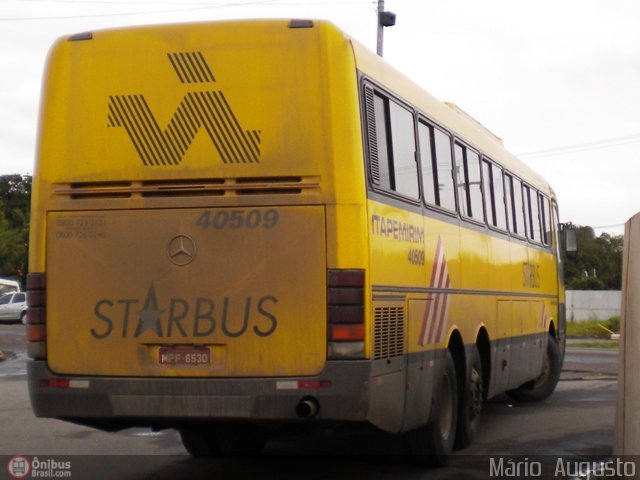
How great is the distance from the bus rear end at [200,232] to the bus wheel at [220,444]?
7.27ft

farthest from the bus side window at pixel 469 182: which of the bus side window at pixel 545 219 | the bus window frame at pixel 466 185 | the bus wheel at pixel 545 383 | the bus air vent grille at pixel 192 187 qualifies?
the bus wheel at pixel 545 383

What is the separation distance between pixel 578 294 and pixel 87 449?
45.6 m

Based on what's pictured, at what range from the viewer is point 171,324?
889 cm

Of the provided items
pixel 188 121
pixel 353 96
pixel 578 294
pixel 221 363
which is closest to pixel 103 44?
pixel 188 121

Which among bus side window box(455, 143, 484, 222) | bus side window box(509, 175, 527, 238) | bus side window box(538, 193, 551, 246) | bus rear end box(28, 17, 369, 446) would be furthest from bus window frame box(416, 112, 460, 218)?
bus side window box(538, 193, 551, 246)

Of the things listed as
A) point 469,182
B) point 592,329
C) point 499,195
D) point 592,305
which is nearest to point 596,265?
point 592,305

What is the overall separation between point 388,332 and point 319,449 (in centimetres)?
344

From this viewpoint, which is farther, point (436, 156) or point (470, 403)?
point (470, 403)

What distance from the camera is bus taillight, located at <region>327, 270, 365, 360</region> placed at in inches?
340

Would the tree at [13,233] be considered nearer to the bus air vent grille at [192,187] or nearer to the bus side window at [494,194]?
the bus side window at [494,194]

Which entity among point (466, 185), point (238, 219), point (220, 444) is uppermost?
point (466, 185)

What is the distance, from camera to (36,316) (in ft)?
30.1

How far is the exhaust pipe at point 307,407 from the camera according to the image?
860 cm

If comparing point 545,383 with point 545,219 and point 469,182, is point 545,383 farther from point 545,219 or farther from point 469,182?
point 469,182
